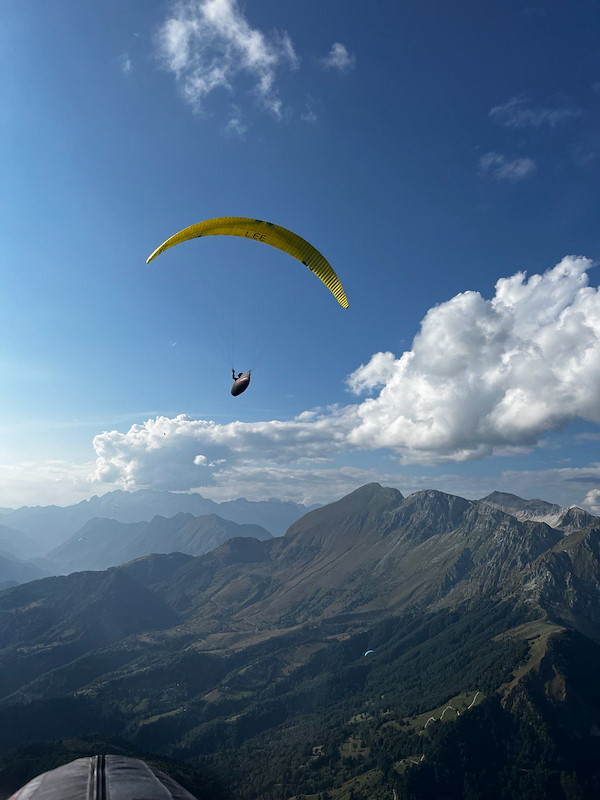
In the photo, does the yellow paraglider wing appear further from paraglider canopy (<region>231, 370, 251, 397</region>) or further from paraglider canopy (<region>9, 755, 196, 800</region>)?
paraglider canopy (<region>9, 755, 196, 800</region>)

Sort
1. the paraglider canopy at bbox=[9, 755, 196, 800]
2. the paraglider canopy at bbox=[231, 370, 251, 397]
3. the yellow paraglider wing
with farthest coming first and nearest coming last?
the paraglider canopy at bbox=[231, 370, 251, 397] → the yellow paraglider wing → the paraglider canopy at bbox=[9, 755, 196, 800]

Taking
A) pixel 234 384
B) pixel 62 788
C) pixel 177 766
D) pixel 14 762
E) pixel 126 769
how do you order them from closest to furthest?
1. pixel 62 788
2. pixel 126 769
3. pixel 234 384
4. pixel 14 762
5. pixel 177 766

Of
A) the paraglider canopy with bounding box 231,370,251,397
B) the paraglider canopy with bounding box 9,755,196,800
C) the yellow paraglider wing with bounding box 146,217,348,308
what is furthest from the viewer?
the paraglider canopy with bounding box 231,370,251,397

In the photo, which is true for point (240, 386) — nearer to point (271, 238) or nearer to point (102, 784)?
point (271, 238)

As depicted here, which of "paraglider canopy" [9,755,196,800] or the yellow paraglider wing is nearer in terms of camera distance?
"paraglider canopy" [9,755,196,800]

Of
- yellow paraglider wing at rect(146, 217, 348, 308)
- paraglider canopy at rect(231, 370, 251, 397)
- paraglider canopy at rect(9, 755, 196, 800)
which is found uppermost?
yellow paraglider wing at rect(146, 217, 348, 308)

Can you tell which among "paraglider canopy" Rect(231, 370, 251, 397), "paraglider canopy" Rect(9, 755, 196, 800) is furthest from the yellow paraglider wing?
"paraglider canopy" Rect(9, 755, 196, 800)

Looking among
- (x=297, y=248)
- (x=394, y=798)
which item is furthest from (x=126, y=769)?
(x=394, y=798)

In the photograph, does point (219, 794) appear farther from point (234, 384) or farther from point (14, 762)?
point (234, 384)

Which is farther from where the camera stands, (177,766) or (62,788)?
(177,766)

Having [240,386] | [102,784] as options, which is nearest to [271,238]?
[240,386]
